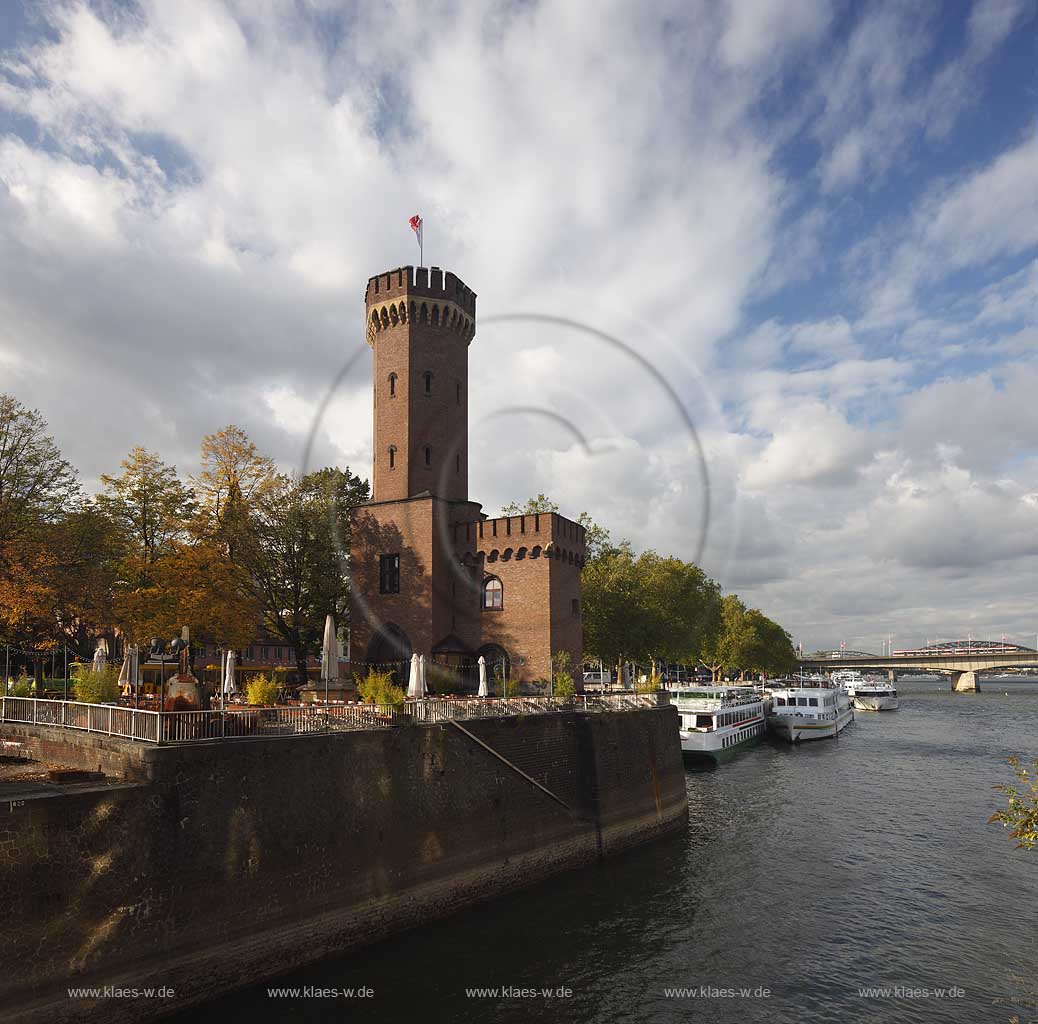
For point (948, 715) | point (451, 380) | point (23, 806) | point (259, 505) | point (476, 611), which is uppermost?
point (451, 380)

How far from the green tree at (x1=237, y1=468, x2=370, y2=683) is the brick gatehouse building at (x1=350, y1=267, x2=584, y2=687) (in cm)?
328

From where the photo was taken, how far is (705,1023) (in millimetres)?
19391

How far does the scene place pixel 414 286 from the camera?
176ft

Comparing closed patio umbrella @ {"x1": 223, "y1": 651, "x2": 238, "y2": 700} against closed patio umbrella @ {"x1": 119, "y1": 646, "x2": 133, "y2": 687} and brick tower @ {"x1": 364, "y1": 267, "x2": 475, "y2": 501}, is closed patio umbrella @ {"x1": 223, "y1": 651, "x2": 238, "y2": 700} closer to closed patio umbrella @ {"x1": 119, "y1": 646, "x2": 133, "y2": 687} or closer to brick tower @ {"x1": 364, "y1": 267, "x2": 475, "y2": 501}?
closed patio umbrella @ {"x1": 119, "y1": 646, "x2": 133, "y2": 687}

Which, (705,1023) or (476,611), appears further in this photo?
(476,611)

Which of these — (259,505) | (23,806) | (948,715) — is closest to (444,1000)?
(23,806)

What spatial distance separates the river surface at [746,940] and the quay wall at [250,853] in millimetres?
1003

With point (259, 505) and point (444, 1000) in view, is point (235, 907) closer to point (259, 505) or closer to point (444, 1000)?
point (444, 1000)

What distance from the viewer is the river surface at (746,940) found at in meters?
20.0

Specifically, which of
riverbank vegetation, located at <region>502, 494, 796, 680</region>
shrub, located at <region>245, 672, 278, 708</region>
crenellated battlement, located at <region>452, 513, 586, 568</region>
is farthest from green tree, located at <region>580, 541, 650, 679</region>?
shrub, located at <region>245, 672, 278, 708</region>

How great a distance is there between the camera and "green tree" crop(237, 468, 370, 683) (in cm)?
5181

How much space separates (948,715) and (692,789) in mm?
79084

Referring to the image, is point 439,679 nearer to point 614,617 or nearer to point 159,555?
point 159,555

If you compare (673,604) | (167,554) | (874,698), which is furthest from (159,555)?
(874,698)
